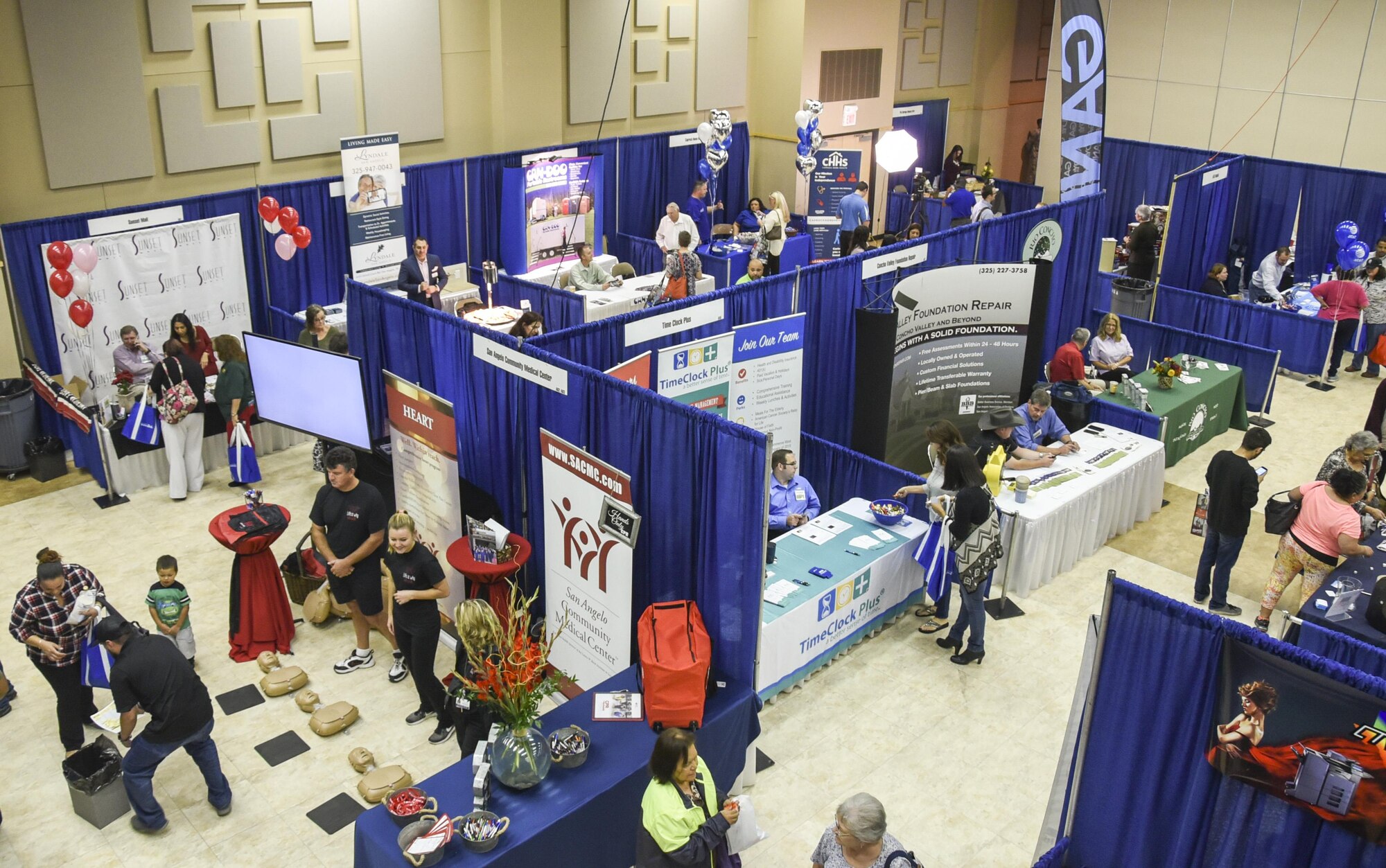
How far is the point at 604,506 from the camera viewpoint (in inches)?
218

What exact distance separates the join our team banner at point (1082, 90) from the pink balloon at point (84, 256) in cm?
831

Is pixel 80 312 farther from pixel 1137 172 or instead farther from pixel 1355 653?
pixel 1137 172

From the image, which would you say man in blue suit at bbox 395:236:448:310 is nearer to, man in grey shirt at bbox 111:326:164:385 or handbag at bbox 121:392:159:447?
man in grey shirt at bbox 111:326:164:385

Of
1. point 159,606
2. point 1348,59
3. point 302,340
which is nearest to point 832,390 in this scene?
point 302,340

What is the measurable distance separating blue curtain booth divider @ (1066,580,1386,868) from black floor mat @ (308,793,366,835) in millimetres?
3385

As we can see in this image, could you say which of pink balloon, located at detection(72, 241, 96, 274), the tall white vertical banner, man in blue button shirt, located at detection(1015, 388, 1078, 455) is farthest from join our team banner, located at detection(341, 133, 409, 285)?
man in blue button shirt, located at detection(1015, 388, 1078, 455)

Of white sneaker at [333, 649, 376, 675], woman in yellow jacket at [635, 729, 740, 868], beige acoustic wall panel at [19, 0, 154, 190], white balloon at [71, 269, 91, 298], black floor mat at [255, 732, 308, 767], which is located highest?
beige acoustic wall panel at [19, 0, 154, 190]

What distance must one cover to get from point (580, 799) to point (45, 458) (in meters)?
6.30

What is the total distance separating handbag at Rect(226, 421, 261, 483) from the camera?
851 cm

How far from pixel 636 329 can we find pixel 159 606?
316 centimetres

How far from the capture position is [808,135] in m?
13.7

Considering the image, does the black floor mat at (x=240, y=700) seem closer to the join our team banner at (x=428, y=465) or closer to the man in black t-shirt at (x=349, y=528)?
the man in black t-shirt at (x=349, y=528)

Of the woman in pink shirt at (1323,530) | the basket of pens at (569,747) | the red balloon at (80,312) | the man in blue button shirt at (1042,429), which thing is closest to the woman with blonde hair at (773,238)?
the man in blue button shirt at (1042,429)

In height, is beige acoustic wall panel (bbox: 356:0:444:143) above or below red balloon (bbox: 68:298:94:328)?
above
